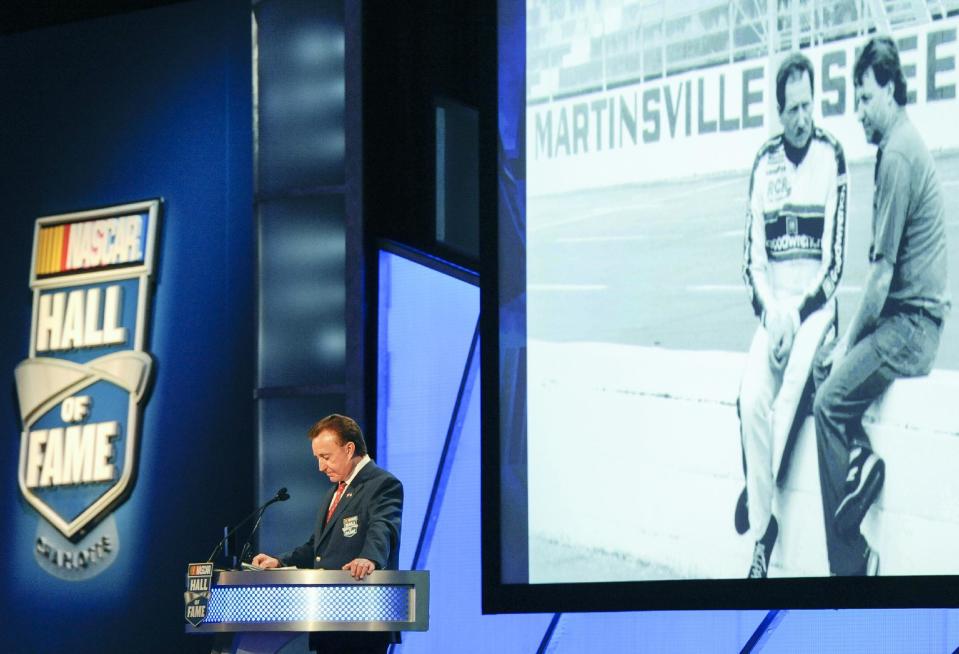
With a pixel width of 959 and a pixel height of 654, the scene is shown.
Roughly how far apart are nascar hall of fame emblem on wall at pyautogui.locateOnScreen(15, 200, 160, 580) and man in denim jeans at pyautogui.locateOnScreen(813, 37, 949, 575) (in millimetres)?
3384

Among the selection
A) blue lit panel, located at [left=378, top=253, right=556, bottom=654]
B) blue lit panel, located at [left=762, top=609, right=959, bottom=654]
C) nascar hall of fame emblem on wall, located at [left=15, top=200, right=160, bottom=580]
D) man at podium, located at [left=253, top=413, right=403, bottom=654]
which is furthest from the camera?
nascar hall of fame emblem on wall, located at [left=15, top=200, right=160, bottom=580]

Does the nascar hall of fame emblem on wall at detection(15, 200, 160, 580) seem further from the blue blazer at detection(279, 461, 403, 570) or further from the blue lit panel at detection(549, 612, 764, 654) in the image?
the blue blazer at detection(279, 461, 403, 570)

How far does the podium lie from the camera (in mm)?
3381

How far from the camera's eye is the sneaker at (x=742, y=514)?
469 cm

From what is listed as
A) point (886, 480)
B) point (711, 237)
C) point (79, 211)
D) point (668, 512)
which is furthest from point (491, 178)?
point (79, 211)

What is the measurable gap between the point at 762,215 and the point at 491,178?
1.04m

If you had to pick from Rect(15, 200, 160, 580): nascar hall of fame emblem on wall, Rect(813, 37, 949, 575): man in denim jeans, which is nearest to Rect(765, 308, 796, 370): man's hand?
Rect(813, 37, 949, 575): man in denim jeans

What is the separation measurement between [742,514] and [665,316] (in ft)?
2.24

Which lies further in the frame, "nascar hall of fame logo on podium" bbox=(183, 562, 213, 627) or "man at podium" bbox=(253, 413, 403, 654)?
"man at podium" bbox=(253, 413, 403, 654)

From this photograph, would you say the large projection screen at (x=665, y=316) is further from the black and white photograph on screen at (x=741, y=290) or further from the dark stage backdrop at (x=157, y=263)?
the dark stage backdrop at (x=157, y=263)

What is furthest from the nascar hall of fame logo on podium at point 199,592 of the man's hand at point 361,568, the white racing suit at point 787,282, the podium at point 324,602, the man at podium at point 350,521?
the white racing suit at point 787,282

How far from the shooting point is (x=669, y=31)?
5035 mm

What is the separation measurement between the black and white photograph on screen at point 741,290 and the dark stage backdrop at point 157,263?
1.92 m

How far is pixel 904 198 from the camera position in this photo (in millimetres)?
4559
